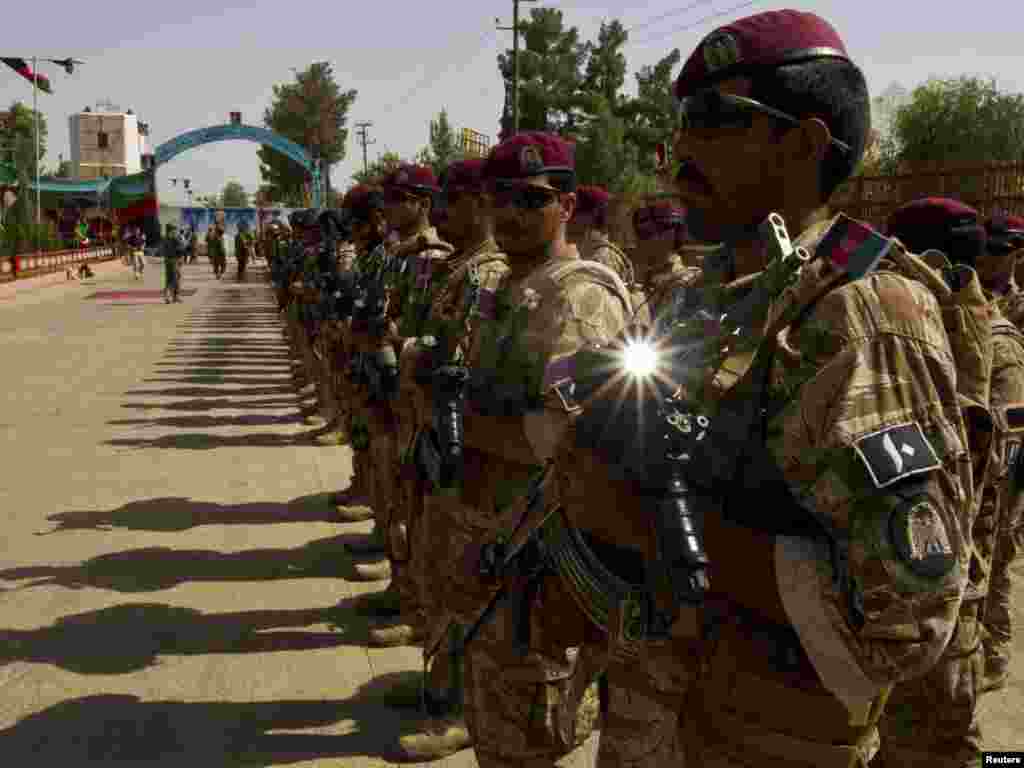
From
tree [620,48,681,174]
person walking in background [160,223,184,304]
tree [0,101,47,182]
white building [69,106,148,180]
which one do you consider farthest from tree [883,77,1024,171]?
white building [69,106,148,180]

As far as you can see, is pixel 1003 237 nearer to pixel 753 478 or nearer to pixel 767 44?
pixel 767 44

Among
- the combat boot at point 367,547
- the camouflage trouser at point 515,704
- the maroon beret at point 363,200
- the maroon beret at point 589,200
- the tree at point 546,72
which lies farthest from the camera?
the tree at point 546,72

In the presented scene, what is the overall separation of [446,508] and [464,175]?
1607 mm

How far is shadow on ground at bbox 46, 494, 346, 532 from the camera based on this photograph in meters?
6.78

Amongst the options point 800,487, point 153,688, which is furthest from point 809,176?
point 153,688

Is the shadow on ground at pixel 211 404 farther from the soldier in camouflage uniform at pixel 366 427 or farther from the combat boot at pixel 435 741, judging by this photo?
the combat boot at pixel 435 741

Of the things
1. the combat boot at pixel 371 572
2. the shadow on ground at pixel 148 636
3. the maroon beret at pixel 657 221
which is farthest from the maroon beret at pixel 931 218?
the combat boot at pixel 371 572

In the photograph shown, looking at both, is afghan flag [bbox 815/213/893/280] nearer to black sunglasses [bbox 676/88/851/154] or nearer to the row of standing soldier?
the row of standing soldier

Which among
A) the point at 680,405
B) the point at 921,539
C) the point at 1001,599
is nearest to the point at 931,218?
the point at 1001,599

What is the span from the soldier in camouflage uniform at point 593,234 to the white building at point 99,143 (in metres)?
113

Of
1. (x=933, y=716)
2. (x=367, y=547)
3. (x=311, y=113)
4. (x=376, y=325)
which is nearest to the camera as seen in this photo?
(x=933, y=716)

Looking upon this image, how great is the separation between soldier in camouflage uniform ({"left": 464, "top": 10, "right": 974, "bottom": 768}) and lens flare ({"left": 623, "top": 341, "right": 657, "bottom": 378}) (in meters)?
0.02

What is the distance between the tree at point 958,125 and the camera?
39.9 m

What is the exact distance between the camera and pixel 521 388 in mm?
2855
